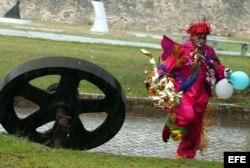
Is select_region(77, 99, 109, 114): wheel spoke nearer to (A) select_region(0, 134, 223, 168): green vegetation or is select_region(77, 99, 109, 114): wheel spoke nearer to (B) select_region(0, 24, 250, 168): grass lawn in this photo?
(B) select_region(0, 24, 250, 168): grass lawn

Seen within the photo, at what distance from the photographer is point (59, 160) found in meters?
5.82

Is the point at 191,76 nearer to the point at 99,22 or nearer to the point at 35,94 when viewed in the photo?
the point at 35,94

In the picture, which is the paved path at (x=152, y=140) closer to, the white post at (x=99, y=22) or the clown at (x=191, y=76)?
the clown at (x=191, y=76)

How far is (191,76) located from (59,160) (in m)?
2.11

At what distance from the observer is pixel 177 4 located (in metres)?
42.7

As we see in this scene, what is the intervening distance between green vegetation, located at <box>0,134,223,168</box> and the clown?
92 cm

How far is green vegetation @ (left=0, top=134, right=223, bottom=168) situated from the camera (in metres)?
5.62

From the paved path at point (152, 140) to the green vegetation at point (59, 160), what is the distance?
57.2 inches

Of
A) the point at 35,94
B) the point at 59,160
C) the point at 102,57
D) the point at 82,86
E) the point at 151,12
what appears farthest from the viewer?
the point at 151,12

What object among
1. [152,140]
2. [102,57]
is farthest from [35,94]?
[102,57]

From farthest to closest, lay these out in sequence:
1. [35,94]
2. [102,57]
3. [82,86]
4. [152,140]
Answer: [102,57], [82,86], [152,140], [35,94]

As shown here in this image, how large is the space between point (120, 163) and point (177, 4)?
122 feet

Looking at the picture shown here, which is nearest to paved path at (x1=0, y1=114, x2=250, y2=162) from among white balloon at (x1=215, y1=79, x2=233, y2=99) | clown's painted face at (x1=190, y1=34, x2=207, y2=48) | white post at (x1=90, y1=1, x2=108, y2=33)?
white balloon at (x1=215, y1=79, x2=233, y2=99)

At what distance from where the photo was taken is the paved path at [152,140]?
8.23m
